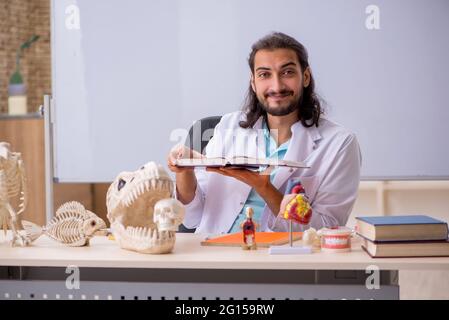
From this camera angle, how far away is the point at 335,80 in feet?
11.3

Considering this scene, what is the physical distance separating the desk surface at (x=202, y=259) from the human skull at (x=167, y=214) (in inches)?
3.1

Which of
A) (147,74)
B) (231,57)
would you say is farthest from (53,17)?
(231,57)

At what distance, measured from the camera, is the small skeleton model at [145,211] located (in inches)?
71.5

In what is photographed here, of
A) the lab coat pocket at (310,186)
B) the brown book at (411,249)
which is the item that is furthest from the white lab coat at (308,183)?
the brown book at (411,249)

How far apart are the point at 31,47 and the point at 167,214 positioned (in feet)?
14.7

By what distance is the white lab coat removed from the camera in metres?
2.68

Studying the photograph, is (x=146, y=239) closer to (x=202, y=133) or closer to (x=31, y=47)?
(x=202, y=133)

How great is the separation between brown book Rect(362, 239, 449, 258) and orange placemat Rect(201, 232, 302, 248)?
12.9 inches

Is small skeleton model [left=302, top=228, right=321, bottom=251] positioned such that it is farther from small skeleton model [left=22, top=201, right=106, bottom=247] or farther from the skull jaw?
small skeleton model [left=22, top=201, right=106, bottom=247]

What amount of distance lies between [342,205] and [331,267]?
37.4 inches

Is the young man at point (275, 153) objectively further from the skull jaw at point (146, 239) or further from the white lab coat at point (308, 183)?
the skull jaw at point (146, 239)

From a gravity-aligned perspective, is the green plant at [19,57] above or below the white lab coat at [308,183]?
above

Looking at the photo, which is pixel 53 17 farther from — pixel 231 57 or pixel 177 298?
pixel 177 298
